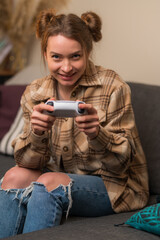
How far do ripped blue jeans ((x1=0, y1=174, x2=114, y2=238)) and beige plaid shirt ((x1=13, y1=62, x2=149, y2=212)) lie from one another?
52mm

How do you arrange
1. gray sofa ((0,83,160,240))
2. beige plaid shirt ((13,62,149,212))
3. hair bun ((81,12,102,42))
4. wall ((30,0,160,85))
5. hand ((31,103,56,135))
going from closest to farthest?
gray sofa ((0,83,160,240)) → hand ((31,103,56,135)) → beige plaid shirt ((13,62,149,212)) → hair bun ((81,12,102,42)) → wall ((30,0,160,85))

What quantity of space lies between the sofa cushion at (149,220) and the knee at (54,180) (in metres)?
0.26

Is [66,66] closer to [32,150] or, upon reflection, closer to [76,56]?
[76,56]

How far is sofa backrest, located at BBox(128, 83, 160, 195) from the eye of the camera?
1.49 meters

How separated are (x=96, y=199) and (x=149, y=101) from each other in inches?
19.9

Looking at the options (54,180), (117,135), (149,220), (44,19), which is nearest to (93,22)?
(44,19)

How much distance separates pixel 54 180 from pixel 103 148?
0.19 metres

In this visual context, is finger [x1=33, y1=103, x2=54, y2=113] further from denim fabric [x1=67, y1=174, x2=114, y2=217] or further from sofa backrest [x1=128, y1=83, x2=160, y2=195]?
sofa backrest [x1=128, y1=83, x2=160, y2=195]

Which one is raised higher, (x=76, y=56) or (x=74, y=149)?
(x=76, y=56)

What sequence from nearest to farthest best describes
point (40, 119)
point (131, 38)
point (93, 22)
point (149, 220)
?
1. point (149, 220)
2. point (40, 119)
3. point (93, 22)
4. point (131, 38)

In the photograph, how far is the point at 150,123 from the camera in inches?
60.9

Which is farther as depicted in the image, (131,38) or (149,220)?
(131,38)

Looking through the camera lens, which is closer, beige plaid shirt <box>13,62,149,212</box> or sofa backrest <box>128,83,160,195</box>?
beige plaid shirt <box>13,62,149,212</box>

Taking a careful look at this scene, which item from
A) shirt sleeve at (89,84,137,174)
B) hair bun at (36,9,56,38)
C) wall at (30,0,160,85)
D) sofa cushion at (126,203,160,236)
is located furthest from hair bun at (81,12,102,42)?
sofa cushion at (126,203,160,236)
